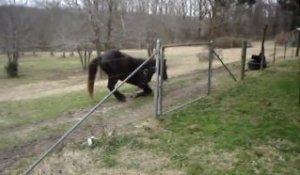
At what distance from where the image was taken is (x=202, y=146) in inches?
240

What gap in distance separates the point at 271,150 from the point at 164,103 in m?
3.69

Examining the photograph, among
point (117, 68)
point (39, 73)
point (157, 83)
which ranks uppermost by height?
point (157, 83)

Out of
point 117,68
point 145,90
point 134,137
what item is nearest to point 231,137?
point 134,137

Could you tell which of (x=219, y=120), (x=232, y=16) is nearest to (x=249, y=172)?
(x=219, y=120)

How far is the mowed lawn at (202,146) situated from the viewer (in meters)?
5.36

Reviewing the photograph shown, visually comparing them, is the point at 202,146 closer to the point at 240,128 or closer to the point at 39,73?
the point at 240,128

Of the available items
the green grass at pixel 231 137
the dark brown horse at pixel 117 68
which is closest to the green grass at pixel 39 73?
the dark brown horse at pixel 117 68

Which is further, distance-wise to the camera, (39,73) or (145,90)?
(39,73)

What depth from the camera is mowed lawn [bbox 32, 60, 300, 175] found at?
536 cm

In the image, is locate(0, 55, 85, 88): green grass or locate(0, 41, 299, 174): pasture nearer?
locate(0, 41, 299, 174): pasture

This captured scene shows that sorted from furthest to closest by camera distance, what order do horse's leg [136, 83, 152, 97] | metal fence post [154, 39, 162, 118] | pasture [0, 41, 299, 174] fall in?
horse's leg [136, 83, 152, 97] < metal fence post [154, 39, 162, 118] < pasture [0, 41, 299, 174]

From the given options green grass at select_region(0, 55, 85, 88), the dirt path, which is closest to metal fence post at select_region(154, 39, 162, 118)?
the dirt path

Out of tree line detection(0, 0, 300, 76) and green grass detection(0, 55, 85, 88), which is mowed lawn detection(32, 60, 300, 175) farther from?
green grass detection(0, 55, 85, 88)

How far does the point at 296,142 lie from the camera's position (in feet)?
20.6
